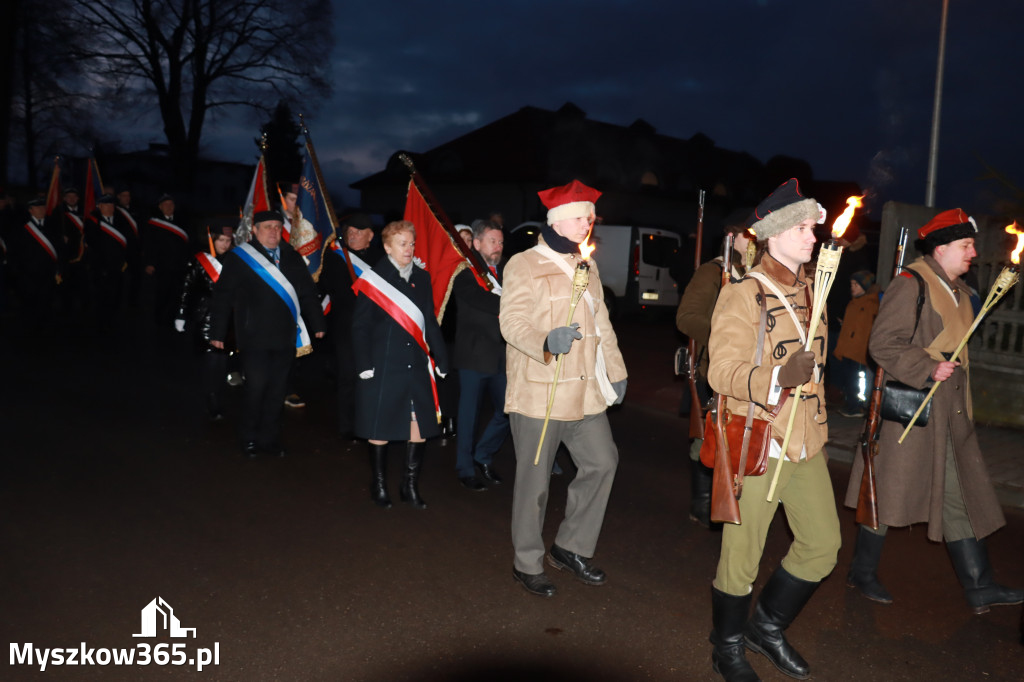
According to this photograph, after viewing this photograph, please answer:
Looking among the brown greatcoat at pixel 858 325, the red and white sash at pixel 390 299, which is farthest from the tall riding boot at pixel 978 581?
the brown greatcoat at pixel 858 325

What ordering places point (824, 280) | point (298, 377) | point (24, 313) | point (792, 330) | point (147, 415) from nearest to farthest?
1. point (824, 280)
2. point (792, 330)
3. point (147, 415)
4. point (298, 377)
5. point (24, 313)

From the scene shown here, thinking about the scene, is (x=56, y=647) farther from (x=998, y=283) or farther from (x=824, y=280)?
(x=998, y=283)

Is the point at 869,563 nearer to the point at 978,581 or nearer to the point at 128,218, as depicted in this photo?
the point at 978,581

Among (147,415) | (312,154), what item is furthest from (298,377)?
(312,154)

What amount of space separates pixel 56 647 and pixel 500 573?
7.05 feet

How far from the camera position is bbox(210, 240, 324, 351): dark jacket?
6.86 m

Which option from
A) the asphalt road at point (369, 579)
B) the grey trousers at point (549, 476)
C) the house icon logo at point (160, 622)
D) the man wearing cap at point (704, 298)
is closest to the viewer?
the asphalt road at point (369, 579)

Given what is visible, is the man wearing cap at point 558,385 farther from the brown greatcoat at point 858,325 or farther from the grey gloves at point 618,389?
the brown greatcoat at point 858,325

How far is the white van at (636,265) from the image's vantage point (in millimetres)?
19516

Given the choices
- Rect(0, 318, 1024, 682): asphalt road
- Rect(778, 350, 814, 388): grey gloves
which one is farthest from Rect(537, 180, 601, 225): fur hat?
Rect(0, 318, 1024, 682): asphalt road

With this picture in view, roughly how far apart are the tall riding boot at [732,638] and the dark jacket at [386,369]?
265 centimetres

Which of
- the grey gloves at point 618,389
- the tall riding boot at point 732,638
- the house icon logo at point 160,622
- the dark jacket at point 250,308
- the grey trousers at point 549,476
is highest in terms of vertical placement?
the dark jacket at point 250,308

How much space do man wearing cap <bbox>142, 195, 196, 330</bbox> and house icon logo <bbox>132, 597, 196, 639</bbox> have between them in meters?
9.75

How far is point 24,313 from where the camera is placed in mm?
14836
